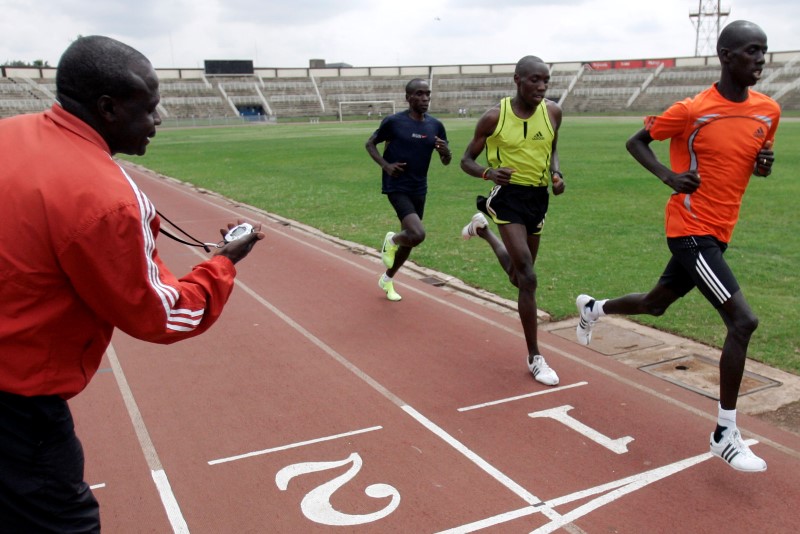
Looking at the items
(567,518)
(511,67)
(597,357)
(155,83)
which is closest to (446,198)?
(597,357)

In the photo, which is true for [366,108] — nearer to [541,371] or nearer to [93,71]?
[541,371]

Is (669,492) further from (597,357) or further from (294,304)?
(294,304)

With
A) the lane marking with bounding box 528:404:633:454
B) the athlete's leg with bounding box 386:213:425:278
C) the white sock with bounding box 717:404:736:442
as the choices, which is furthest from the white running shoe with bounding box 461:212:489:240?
the white sock with bounding box 717:404:736:442

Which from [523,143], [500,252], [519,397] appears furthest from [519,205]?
[519,397]

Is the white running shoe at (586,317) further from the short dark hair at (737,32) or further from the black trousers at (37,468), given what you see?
the black trousers at (37,468)

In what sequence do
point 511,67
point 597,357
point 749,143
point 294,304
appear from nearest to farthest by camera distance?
1. point 749,143
2. point 597,357
3. point 294,304
4. point 511,67

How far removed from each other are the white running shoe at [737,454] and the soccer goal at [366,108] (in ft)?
239

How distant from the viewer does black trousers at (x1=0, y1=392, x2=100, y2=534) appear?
76.6 inches

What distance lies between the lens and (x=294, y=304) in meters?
7.26

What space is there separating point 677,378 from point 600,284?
8.37 feet

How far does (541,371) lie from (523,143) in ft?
5.69

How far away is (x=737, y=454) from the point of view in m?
3.73

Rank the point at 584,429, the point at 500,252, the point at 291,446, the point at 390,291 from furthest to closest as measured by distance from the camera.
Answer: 1. the point at 390,291
2. the point at 500,252
3. the point at 584,429
4. the point at 291,446

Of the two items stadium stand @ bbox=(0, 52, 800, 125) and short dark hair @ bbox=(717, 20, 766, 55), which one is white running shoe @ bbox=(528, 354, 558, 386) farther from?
stadium stand @ bbox=(0, 52, 800, 125)
